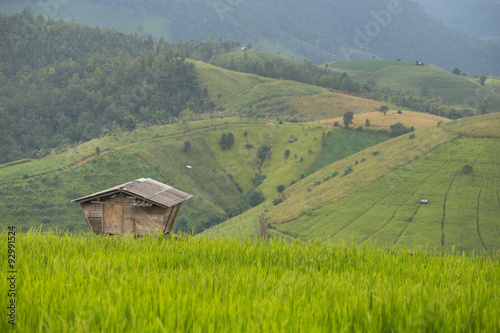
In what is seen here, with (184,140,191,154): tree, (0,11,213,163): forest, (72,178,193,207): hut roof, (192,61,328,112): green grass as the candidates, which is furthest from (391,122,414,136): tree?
(72,178,193,207): hut roof

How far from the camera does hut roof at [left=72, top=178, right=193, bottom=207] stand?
8.23 metres

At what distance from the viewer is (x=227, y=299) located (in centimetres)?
468

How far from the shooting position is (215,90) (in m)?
149

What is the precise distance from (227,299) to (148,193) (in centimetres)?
428

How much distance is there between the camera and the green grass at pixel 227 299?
3.92 m

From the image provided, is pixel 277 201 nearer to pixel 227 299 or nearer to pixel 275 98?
pixel 275 98

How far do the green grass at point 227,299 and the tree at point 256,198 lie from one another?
87018 millimetres

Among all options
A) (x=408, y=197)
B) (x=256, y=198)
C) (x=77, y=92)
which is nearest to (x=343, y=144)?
(x=256, y=198)

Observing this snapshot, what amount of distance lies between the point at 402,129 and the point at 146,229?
340 ft

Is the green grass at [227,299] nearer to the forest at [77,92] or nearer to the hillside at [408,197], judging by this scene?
the hillside at [408,197]

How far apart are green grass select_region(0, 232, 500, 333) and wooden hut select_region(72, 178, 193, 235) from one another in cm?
147

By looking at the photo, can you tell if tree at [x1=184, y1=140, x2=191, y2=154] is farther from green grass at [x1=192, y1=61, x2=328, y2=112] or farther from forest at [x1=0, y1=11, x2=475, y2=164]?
green grass at [x1=192, y1=61, x2=328, y2=112]

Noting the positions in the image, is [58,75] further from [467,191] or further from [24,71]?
[467,191]

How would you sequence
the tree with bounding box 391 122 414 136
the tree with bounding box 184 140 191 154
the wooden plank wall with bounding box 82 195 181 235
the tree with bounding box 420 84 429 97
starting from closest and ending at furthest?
the wooden plank wall with bounding box 82 195 181 235
the tree with bounding box 184 140 191 154
the tree with bounding box 391 122 414 136
the tree with bounding box 420 84 429 97
